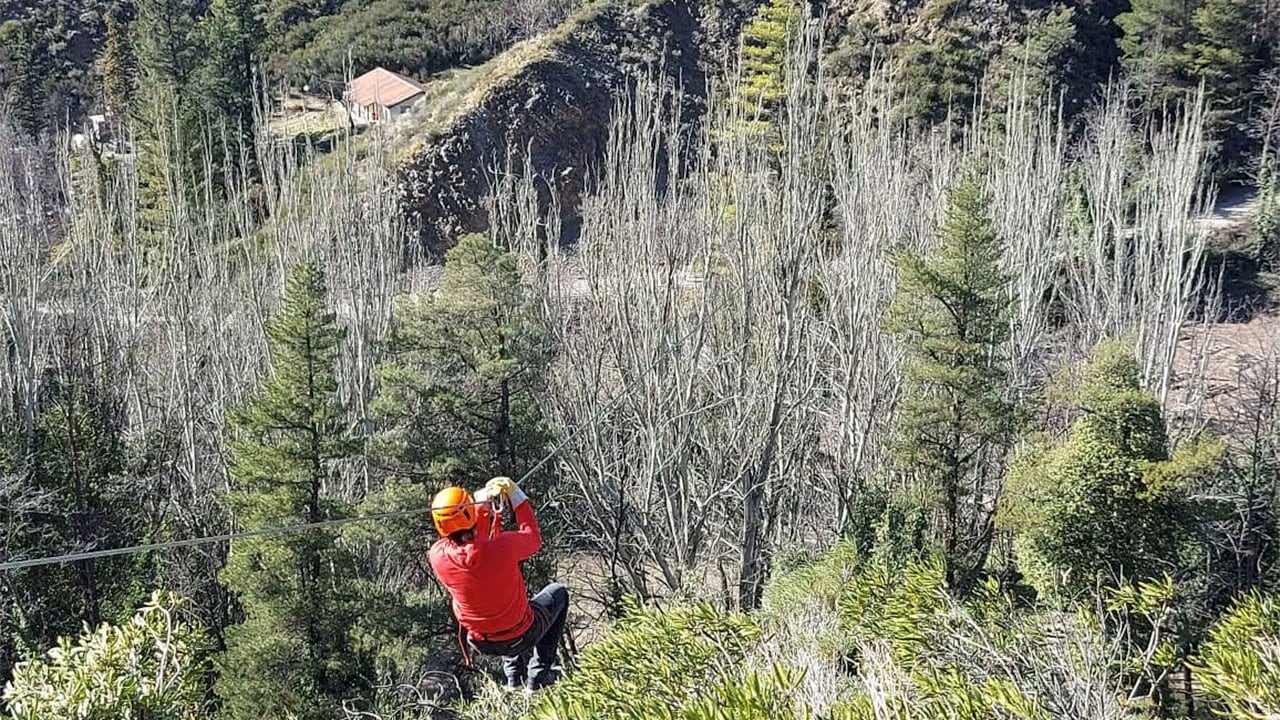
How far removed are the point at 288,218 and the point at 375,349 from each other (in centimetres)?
295

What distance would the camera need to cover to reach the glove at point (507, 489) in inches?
223

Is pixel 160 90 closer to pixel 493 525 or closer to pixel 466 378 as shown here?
pixel 466 378

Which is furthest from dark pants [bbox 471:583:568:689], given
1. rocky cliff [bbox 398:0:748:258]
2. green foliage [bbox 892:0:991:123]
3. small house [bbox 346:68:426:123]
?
small house [bbox 346:68:426:123]

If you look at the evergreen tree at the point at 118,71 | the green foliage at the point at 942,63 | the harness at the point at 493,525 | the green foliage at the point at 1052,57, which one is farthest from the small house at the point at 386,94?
the harness at the point at 493,525

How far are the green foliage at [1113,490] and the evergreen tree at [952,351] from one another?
5.08 feet

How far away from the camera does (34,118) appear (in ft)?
127

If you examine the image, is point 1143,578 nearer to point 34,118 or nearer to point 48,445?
point 48,445

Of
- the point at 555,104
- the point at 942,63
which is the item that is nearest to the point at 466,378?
the point at 555,104

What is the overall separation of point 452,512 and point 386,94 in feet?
119

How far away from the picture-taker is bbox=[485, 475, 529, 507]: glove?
5676 mm

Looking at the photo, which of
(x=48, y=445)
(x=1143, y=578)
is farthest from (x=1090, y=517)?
(x=48, y=445)

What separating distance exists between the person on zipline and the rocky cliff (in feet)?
84.6

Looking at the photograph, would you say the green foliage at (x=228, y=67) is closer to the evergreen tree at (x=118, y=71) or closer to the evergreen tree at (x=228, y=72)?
the evergreen tree at (x=228, y=72)

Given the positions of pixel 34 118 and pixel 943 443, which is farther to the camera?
pixel 34 118
